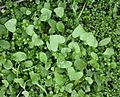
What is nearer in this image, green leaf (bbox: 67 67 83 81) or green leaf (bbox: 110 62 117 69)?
green leaf (bbox: 67 67 83 81)

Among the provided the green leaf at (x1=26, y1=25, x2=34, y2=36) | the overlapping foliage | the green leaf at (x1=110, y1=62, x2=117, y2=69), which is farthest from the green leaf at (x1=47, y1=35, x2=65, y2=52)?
the green leaf at (x1=110, y1=62, x2=117, y2=69)

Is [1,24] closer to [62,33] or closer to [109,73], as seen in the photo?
[62,33]

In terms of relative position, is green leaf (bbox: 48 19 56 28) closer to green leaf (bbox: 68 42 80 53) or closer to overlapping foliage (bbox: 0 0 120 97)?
overlapping foliage (bbox: 0 0 120 97)

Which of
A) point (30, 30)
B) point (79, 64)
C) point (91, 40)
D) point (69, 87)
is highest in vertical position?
point (30, 30)

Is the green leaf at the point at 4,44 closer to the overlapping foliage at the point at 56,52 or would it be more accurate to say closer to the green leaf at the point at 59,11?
the overlapping foliage at the point at 56,52

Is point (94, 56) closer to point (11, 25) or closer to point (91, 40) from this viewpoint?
point (91, 40)

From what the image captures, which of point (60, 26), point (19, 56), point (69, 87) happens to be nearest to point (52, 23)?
point (60, 26)

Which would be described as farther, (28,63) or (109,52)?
(109,52)

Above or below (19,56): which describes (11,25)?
above

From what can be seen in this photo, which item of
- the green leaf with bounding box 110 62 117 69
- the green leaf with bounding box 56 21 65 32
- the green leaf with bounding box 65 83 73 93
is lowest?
the green leaf with bounding box 65 83 73 93
